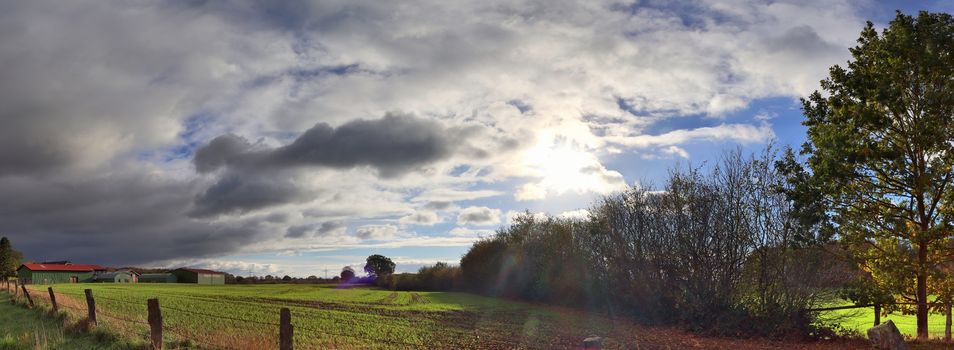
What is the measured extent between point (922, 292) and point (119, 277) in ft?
440

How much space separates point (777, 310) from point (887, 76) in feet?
32.4

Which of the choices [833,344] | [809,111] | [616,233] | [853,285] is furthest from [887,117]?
[616,233]

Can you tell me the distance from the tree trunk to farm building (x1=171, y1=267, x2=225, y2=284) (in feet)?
401

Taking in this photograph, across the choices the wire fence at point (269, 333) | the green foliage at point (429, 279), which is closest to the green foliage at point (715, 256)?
the wire fence at point (269, 333)

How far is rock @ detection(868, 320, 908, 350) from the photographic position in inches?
381

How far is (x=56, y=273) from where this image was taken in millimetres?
119250

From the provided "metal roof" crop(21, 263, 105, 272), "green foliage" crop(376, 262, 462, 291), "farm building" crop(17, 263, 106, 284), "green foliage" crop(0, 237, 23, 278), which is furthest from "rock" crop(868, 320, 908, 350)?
"metal roof" crop(21, 263, 105, 272)

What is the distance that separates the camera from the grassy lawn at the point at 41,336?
1520 cm

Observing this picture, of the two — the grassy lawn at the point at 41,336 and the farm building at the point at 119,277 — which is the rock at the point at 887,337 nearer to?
A: the grassy lawn at the point at 41,336

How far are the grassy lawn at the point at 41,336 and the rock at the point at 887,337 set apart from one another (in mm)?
15844

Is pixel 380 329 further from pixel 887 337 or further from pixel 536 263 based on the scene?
pixel 536 263

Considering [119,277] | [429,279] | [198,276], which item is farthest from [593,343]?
[119,277]

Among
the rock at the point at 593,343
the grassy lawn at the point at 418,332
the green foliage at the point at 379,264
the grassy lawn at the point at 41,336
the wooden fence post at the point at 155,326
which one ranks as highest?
the rock at the point at 593,343

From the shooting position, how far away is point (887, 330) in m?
10.4
